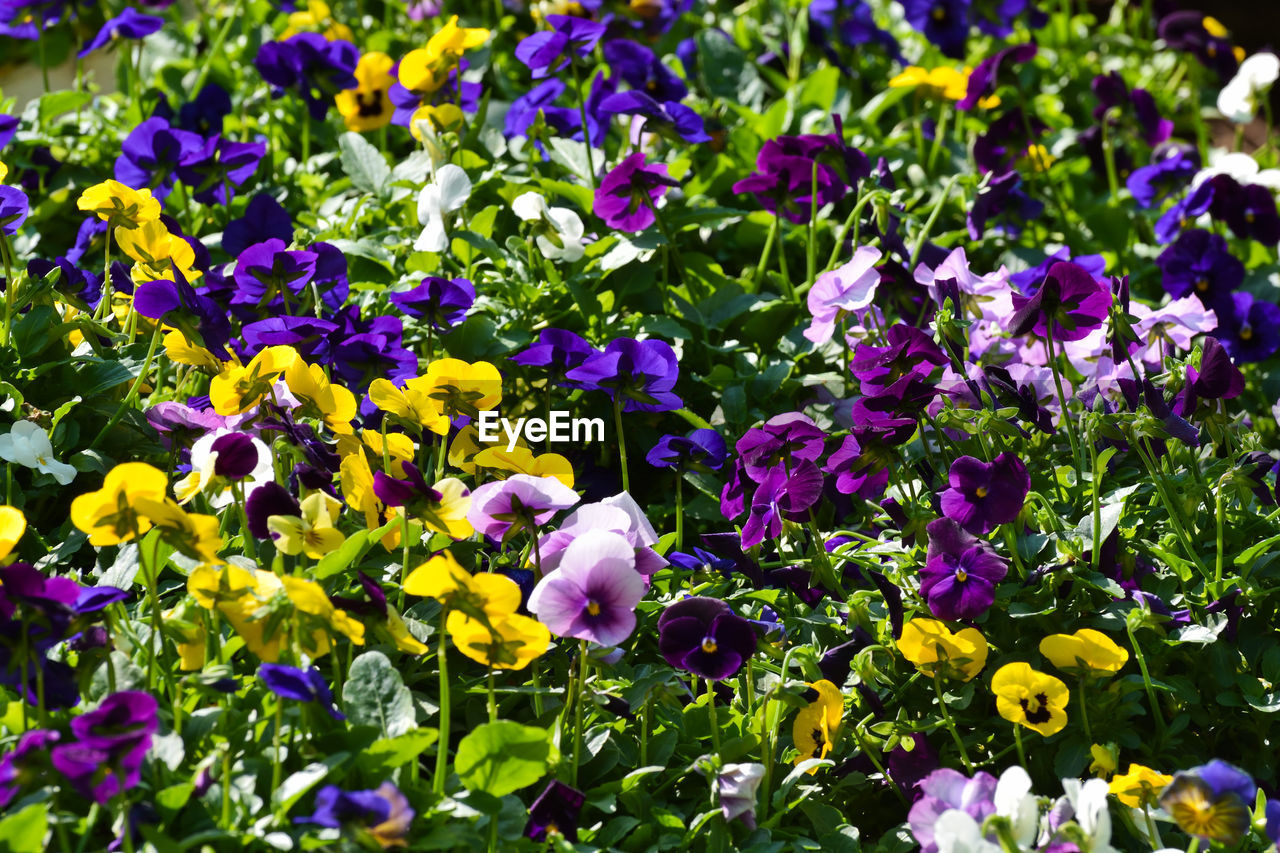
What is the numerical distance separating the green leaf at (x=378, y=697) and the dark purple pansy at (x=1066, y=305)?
0.83 m

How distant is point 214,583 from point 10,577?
0.56 ft

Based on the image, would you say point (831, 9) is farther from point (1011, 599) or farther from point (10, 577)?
point (10, 577)

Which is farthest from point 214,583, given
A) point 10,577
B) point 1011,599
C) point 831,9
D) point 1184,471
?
point 831,9

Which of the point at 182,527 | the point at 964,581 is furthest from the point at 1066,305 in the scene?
the point at 182,527

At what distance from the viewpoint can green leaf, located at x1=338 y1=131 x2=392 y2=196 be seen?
2324 mm

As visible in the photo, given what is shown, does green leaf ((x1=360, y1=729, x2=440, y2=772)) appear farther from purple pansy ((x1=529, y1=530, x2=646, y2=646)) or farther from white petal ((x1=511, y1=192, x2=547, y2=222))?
white petal ((x1=511, y1=192, x2=547, y2=222))

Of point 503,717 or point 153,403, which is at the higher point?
point 153,403

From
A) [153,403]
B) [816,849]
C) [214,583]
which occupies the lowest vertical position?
[816,849]

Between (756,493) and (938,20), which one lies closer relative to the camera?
(756,493)

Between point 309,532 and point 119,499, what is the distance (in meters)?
0.18

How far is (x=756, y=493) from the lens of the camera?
153cm

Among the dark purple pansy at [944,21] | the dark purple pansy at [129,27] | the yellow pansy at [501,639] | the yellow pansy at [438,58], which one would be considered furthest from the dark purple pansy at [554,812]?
the dark purple pansy at [944,21]

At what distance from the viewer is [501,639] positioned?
3.78ft

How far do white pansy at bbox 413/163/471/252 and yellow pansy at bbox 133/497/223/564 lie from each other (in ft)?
2.82
